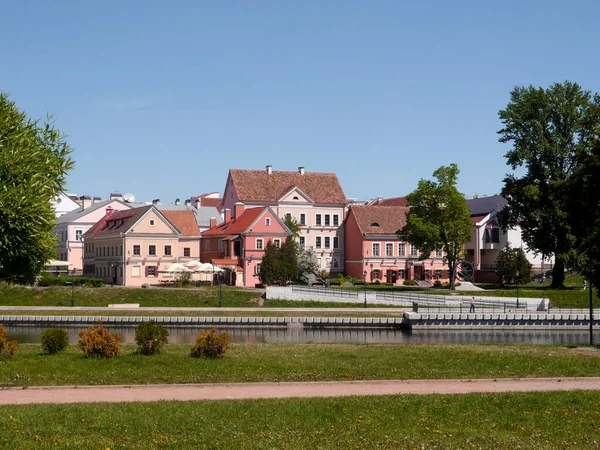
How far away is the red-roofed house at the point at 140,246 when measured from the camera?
8319 cm

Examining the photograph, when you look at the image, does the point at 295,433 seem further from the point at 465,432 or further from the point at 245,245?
the point at 245,245

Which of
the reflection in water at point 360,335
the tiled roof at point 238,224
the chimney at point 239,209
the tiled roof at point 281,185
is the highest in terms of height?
the tiled roof at point 281,185

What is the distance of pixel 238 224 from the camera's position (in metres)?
87.1

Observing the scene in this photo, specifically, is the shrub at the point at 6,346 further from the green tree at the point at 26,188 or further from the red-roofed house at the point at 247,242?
the red-roofed house at the point at 247,242

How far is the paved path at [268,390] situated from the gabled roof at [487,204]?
74.6 m

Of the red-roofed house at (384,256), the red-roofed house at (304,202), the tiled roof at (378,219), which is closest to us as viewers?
the red-roofed house at (384,256)

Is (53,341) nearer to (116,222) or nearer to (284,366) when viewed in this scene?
(284,366)

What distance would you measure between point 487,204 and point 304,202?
23.2 m

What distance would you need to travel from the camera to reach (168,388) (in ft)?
73.7

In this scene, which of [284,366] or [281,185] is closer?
[284,366]

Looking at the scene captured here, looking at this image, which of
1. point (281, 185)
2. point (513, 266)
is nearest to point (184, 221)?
point (281, 185)

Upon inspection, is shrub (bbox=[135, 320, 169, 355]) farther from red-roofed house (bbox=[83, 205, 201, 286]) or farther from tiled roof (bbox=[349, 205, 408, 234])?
tiled roof (bbox=[349, 205, 408, 234])

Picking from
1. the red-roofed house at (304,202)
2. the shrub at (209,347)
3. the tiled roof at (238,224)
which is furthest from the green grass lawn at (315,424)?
the red-roofed house at (304,202)

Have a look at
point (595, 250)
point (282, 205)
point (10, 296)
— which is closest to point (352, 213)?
point (282, 205)
